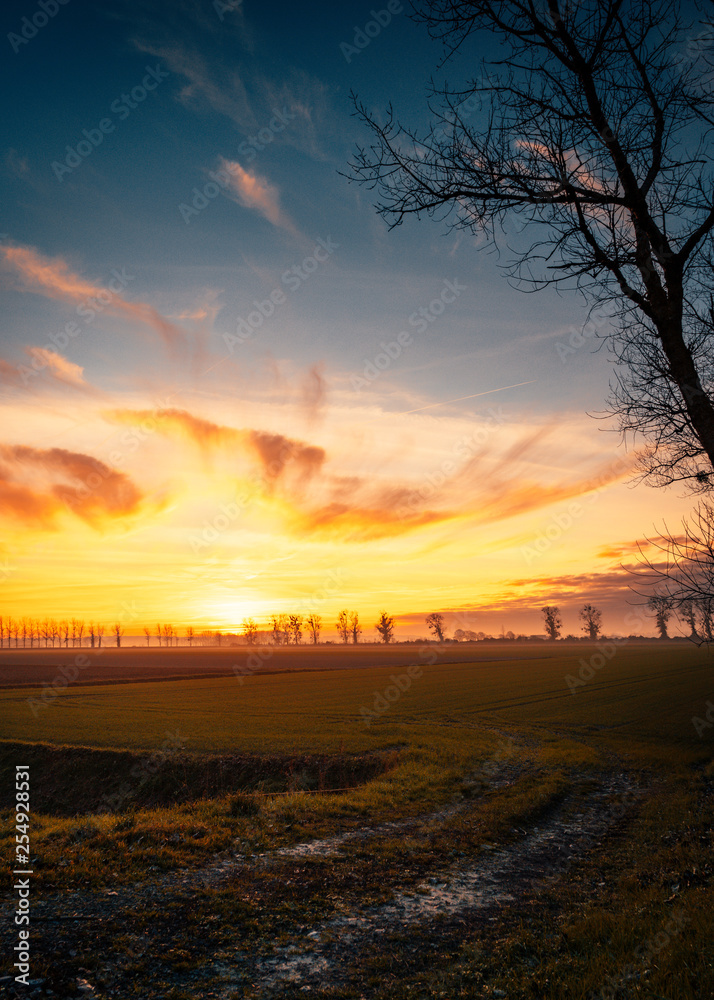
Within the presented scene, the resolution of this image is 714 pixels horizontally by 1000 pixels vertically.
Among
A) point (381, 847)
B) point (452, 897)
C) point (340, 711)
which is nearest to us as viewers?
point (452, 897)

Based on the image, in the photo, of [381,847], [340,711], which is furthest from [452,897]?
[340,711]

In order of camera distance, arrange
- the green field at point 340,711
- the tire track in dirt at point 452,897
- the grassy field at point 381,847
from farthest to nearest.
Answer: the green field at point 340,711 < the tire track in dirt at point 452,897 < the grassy field at point 381,847

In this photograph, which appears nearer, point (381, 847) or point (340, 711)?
point (381, 847)

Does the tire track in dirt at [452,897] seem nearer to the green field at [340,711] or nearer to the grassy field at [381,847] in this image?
the grassy field at [381,847]

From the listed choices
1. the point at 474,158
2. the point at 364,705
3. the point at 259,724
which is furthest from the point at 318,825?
the point at 364,705

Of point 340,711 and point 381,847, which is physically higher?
point 381,847

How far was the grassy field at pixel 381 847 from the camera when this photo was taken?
22.9 feet

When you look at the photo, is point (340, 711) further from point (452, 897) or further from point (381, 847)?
point (452, 897)

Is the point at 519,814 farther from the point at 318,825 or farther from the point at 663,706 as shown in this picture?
the point at 663,706

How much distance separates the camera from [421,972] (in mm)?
7293

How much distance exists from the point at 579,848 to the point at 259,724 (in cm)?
2932

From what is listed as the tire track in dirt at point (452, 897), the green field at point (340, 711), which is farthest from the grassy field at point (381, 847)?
the green field at point (340, 711)

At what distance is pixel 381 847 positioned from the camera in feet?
41.7

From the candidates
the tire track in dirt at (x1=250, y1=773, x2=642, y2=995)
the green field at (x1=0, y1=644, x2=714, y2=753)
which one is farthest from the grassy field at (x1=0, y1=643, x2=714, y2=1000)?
the green field at (x1=0, y1=644, x2=714, y2=753)
